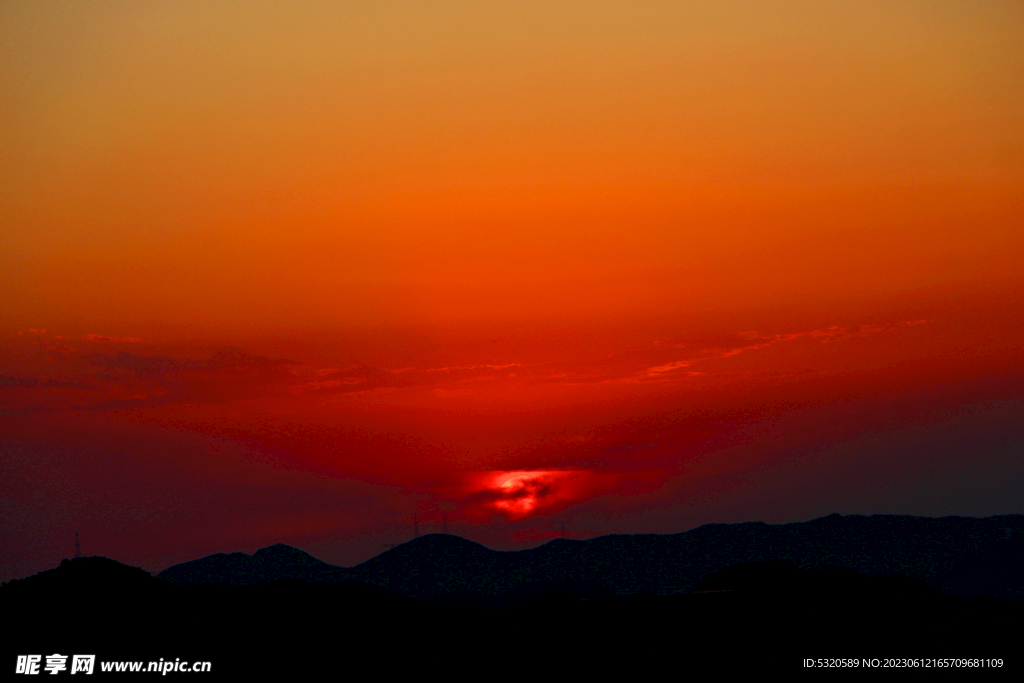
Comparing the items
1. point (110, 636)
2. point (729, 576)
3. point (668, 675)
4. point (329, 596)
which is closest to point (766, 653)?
point (668, 675)

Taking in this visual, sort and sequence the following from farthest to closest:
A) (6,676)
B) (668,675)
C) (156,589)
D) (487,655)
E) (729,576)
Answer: (729,576), (156,589), (487,655), (668,675), (6,676)

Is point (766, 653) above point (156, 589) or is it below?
below

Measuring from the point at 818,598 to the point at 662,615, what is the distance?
44.6 ft

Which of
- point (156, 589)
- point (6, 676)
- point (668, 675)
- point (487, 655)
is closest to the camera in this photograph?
point (6, 676)

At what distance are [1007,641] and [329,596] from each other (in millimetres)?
45908

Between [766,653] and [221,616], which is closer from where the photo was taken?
[766,653]

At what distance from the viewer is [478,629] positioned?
6844 cm

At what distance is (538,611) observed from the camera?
71375 millimetres

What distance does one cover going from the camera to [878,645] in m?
62.1

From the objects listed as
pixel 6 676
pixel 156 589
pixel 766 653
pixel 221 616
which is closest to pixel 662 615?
pixel 766 653

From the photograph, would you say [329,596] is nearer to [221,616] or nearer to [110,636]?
[221,616]

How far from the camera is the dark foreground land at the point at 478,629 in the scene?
60688 mm

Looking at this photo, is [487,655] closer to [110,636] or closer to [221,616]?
[221,616]

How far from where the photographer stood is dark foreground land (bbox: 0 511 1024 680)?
60688 mm
